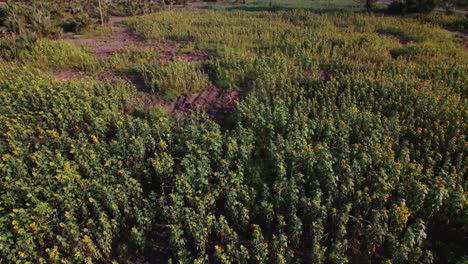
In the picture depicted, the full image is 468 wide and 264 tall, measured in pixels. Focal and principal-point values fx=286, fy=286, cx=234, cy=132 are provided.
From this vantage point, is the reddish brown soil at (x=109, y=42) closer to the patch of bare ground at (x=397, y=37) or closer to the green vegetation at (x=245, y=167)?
the green vegetation at (x=245, y=167)

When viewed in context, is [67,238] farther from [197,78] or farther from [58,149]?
[197,78]

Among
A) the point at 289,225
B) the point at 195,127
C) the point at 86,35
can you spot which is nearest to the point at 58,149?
the point at 195,127

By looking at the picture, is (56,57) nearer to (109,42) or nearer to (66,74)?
(66,74)

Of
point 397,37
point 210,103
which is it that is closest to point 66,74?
point 210,103

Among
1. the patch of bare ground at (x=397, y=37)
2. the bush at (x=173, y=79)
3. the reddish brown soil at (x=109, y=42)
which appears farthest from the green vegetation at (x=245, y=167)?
the patch of bare ground at (x=397, y=37)

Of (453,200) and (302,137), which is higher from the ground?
(302,137)

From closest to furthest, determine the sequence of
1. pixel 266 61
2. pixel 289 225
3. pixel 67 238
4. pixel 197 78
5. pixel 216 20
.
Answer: pixel 67 238
pixel 289 225
pixel 197 78
pixel 266 61
pixel 216 20
